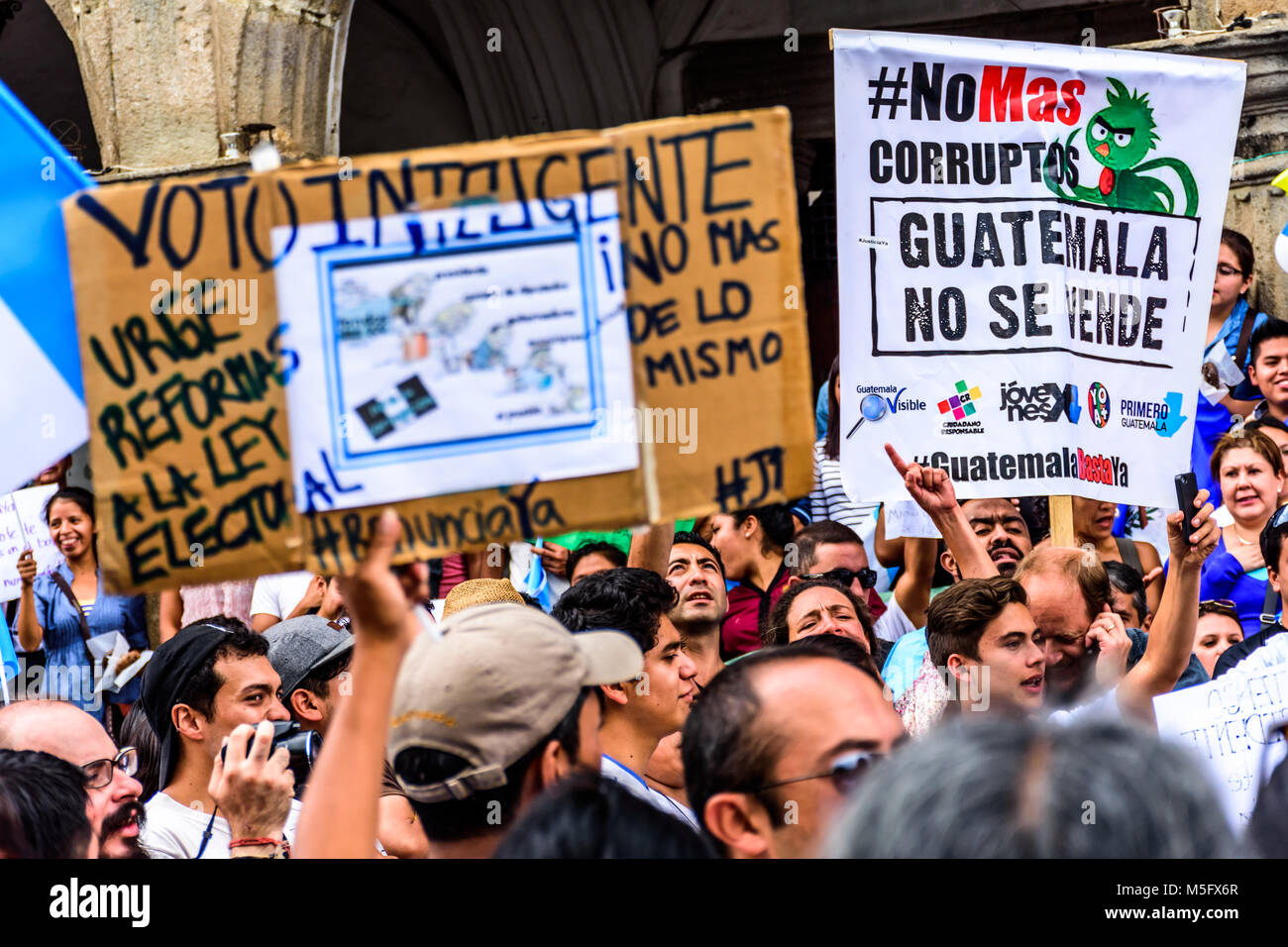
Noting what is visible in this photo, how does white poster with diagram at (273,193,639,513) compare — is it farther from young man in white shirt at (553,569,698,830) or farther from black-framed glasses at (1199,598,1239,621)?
black-framed glasses at (1199,598,1239,621)

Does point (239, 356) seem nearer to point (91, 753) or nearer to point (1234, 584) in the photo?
point (91, 753)

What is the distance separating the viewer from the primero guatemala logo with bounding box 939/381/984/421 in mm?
4805

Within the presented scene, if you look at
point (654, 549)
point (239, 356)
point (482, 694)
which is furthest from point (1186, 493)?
point (239, 356)

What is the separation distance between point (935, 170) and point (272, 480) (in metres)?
2.93

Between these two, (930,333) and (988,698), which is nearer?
(988,698)

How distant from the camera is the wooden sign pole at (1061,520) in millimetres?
4875

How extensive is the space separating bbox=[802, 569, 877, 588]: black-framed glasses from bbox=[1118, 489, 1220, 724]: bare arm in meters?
1.00

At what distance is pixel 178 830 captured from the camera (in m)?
3.67

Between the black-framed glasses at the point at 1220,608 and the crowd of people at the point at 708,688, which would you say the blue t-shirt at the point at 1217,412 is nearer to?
the crowd of people at the point at 708,688

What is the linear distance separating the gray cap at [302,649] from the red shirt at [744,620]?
1.36m

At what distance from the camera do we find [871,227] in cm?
478

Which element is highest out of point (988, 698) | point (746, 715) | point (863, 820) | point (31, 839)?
point (863, 820)
